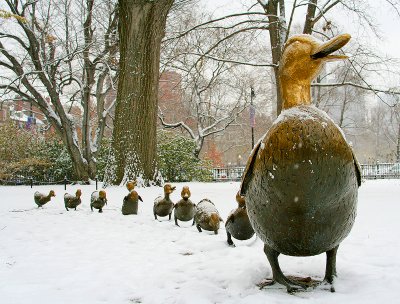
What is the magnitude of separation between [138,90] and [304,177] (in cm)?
992

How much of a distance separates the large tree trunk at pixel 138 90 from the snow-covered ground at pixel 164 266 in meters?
5.61

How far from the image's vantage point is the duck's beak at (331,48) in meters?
2.38

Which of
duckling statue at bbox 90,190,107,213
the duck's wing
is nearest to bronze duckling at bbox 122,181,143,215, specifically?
duckling statue at bbox 90,190,107,213

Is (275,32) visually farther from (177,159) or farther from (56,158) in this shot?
(56,158)

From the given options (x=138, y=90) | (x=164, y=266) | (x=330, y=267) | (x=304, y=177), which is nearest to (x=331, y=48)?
(x=304, y=177)

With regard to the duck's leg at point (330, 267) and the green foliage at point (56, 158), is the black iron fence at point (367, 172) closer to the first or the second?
the green foliage at point (56, 158)

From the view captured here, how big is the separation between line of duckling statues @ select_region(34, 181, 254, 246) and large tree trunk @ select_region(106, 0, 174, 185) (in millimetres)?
3842

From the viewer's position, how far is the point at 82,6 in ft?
61.4

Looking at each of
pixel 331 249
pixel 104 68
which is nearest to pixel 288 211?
pixel 331 249

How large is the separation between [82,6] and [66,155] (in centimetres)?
763

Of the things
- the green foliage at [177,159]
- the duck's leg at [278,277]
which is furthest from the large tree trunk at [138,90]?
the duck's leg at [278,277]

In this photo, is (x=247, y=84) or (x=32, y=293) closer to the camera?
(x=32, y=293)

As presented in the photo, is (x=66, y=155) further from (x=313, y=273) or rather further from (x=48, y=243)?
(x=313, y=273)

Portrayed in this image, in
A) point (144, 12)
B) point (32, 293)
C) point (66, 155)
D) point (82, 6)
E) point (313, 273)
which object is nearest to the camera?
point (32, 293)
